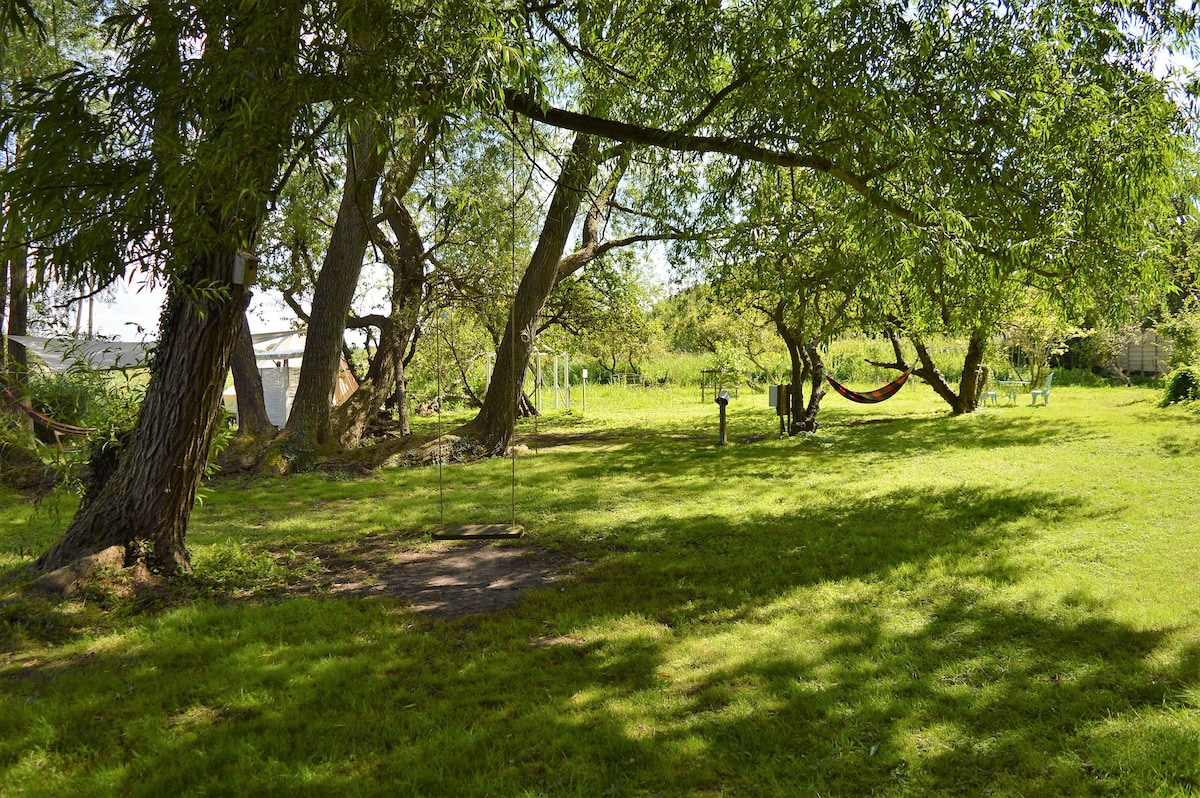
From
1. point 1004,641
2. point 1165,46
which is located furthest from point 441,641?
point 1165,46

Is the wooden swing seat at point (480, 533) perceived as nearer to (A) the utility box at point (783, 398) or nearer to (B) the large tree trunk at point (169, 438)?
(B) the large tree trunk at point (169, 438)

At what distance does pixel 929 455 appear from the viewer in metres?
9.65

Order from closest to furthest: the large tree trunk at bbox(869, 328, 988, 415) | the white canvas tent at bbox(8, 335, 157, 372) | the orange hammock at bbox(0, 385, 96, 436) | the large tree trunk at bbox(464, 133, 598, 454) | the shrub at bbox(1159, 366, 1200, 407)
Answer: the orange hammock at bbox(0, 385, 96, 436)
the white canvas tent at bbox(8, 335, 157, 372)
the large tree trunk at bbox(464, 133, 598, 454)
the shrub at bbox(1159, 366, 1200, 407)
the large tree trunk at bbox(869, 328, 988, 415)

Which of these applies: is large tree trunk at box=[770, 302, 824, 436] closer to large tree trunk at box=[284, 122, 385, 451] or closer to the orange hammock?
large tree trunk at box=[284, 122, 385, 451]

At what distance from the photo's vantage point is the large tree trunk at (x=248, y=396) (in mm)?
10211

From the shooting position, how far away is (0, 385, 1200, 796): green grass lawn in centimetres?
256

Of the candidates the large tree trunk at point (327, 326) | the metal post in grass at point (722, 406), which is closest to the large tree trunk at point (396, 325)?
the large tree trunk at point (327, 326)

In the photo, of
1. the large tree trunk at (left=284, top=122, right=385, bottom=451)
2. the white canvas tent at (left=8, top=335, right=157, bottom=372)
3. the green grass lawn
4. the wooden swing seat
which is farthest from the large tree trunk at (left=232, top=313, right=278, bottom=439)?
the wooden swing seat

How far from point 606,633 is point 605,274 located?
9.51 meters

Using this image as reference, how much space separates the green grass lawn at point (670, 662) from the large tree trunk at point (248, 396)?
Answer: 3.57 meters

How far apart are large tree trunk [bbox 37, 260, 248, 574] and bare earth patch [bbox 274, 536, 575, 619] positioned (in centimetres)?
85

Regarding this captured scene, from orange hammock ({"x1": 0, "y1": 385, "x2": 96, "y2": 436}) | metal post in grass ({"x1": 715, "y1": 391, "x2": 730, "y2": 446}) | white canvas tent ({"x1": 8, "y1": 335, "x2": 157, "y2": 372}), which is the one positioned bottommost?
metal post in grass ({"x1": 715, "y1": 391, "x2": 730, "y2": 446})

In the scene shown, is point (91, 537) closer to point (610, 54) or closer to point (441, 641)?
point (441, 641)

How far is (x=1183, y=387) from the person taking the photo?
1332cm
